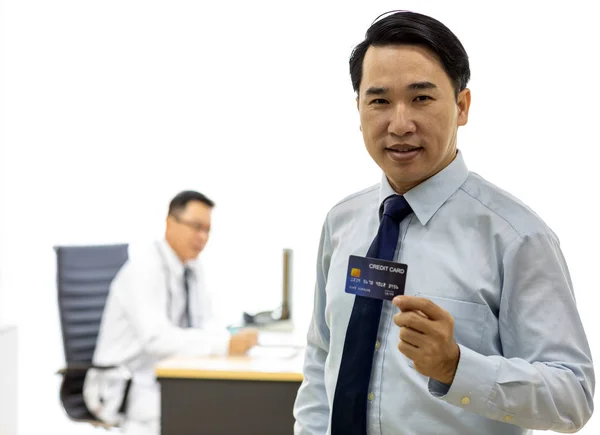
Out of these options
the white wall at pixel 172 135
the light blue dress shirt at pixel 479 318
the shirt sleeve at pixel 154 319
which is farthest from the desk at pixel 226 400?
the white wall at pixel 172 135

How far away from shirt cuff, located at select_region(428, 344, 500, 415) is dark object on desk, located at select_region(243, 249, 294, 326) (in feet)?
7.81

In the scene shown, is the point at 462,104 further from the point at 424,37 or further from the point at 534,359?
→ the point at 534,359

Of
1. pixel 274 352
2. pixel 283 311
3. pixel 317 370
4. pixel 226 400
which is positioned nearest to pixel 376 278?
pixel 317 370

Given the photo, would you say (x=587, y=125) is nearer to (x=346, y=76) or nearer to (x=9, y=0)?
(x=346, y=76)

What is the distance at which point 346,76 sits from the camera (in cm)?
447

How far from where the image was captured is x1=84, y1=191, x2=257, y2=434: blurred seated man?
10.4 feet

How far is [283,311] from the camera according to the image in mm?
3580

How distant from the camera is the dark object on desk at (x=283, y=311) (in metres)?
3.44

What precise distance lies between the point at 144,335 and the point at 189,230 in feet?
1.94

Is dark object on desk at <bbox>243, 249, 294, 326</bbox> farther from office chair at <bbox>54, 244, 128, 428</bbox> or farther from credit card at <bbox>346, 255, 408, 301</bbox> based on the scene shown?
credit card at <bbox>346, 255, 408, 301</bbox>

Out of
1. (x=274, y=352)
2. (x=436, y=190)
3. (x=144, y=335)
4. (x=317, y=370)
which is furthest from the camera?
(x=144, y=335)

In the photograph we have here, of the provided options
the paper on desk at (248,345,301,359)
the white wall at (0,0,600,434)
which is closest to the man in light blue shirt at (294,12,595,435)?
the paper on desk at (248,345,301,359)

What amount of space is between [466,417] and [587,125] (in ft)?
11.1

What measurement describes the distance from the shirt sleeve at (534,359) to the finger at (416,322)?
80mm
